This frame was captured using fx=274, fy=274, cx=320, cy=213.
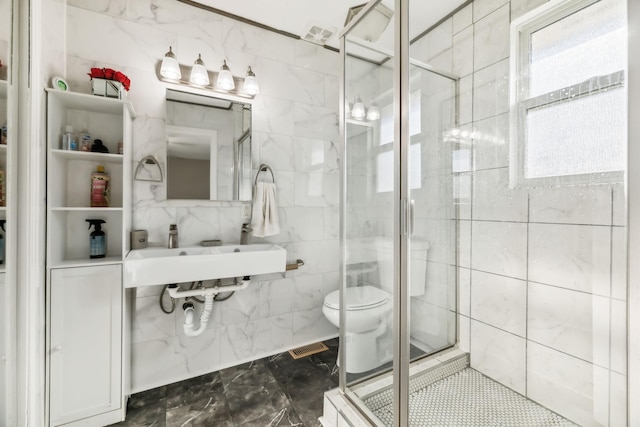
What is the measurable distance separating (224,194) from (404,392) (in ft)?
5.10

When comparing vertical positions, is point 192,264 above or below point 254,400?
above

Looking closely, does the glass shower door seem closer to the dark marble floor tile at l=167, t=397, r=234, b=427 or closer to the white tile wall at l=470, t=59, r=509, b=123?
the white tile wall at l=470, t=59, r=509, b=123

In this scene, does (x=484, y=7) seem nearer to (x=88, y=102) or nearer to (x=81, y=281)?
(x=88, y=102)

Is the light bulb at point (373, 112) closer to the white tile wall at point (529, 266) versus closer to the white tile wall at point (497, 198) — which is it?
the white tile wall at point (529, 266)

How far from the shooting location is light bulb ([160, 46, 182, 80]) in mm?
1703

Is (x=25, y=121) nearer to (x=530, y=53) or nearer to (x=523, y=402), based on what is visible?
(x=530, y=53)

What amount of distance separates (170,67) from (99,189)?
0.85m

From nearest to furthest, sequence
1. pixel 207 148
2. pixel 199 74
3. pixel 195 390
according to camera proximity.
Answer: pixel 195 390 < pixel 199 74 < pixel 207 148

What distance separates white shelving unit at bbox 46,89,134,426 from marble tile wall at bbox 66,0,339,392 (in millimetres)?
212

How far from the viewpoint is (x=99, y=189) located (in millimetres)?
1497

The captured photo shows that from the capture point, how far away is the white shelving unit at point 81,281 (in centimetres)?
131

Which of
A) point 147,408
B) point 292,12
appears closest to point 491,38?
point 292,12

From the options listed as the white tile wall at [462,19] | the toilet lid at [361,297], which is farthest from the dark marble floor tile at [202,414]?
the white tile wall at [462,19]

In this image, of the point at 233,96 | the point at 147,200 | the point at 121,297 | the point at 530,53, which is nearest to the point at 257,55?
the point at 233,96
